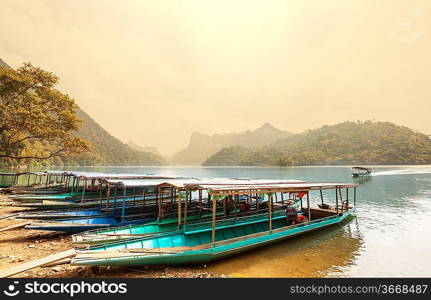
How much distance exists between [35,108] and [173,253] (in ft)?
96.9

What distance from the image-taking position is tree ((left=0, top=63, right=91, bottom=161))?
26828 mm

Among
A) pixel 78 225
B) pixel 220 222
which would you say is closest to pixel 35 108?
pixel 78 225

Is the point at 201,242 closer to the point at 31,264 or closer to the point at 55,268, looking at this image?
the point at 55,268

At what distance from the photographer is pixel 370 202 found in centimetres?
3319

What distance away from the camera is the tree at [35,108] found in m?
26.8

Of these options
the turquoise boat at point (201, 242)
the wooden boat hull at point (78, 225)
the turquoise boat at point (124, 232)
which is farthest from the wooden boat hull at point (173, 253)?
the wooden boat hull at point (78, 225)

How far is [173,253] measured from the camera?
10172 millimetres

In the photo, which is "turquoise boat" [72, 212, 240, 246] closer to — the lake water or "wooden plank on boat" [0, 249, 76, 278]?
"wooden plank on boat" [0, 249, 76, 278]

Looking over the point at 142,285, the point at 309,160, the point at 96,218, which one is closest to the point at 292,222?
the point at 142,285

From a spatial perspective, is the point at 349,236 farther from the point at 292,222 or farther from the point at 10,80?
the point at 10,80

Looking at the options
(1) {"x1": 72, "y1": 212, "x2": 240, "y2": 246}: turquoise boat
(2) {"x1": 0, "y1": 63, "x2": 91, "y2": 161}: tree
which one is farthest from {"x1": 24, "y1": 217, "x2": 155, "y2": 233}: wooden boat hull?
(2) {"x1": 0, "y1": 63, "x2": 91, "y2": 161}: tree

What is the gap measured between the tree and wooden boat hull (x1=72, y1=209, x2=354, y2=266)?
81.5 ft

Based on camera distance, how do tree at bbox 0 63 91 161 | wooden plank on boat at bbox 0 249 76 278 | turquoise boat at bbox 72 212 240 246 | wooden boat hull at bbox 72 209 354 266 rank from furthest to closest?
tree at bbox 0 63 91 161
turquoise boat at bbox 72 212 240 246
wooden boat hull at bbox 72 209 354 266
wooden plank on boat at bbox 0 249 76 278

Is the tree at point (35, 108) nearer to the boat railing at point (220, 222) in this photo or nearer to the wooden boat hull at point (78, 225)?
the wooden boat hull at point (78, 225)
